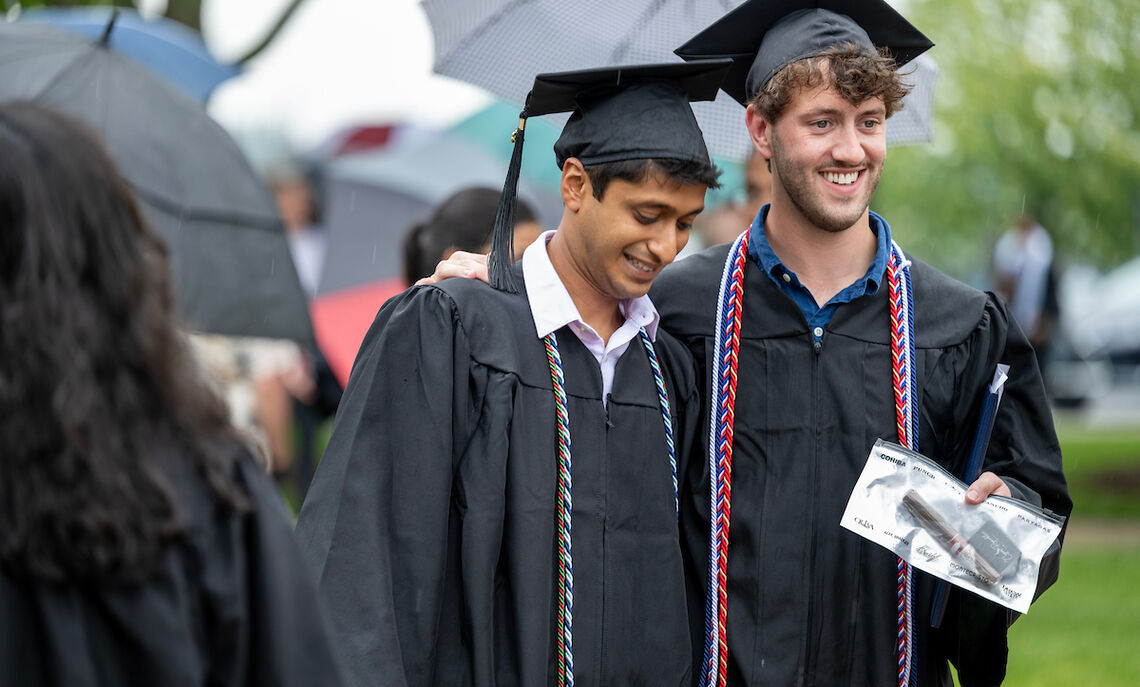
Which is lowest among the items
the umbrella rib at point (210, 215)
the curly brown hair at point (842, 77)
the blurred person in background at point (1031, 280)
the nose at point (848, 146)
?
the blurred person in background at point (1031, 280)

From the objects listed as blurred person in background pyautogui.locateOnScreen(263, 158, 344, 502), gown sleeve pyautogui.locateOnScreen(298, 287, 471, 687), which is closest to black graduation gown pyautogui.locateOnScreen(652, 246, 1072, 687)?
gown sleeve pyautogui.locateOnScreen(298, 287, 471, 687)

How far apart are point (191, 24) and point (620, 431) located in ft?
→ 19.2

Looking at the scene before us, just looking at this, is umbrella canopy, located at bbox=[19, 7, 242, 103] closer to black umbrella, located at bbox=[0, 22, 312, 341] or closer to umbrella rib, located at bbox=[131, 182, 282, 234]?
black umbrella, located at bbox=[0, 22, 312, 341]

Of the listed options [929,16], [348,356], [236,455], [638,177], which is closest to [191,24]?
[348,356]

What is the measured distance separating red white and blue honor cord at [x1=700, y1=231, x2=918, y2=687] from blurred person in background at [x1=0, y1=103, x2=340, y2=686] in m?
1.45

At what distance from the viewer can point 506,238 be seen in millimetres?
3057

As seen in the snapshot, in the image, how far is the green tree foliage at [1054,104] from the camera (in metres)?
10.4

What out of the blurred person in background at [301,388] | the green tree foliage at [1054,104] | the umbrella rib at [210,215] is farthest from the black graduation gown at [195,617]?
the green tree foliage at [1054,104]

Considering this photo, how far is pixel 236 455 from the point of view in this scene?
1807 mm

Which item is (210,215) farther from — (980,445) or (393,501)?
(980,445)

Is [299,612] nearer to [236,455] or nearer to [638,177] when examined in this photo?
[236,455]

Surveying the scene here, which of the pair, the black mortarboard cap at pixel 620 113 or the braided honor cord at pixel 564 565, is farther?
the black mortarboard cap at pixel 620 113

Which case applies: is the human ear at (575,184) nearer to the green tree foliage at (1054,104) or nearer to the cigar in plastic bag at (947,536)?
the cigar in plastic bag at (947,536)

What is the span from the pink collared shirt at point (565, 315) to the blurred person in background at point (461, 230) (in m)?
1.44
